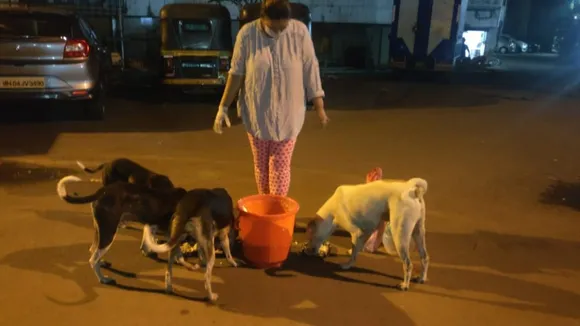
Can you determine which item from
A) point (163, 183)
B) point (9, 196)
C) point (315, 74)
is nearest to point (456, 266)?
point (315, 74)

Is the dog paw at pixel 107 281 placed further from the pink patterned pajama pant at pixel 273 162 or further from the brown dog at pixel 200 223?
the pink patterned pajama pant at pixel 273 162

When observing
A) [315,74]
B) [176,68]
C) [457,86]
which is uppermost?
[315,74]

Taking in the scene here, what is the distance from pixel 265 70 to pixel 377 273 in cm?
178

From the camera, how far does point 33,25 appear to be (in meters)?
8.20

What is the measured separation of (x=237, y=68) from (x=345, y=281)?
1.85 metres

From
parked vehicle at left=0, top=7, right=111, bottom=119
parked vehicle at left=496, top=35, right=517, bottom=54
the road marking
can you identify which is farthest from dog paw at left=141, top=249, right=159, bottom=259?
parked vehicle at left=496, top=35, right=517, bottom=54

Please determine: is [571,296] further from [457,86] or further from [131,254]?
[457,86]

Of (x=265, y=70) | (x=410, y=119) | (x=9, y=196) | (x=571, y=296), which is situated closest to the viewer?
(x=571, y=296)

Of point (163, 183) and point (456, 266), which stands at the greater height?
point (163, 183)

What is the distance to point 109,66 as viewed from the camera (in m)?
10.7

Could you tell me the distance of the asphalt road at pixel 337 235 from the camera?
3705mm

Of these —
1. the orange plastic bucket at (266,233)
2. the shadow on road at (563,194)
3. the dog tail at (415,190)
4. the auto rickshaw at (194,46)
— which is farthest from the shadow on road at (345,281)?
the auto rickshaw at (194,46)

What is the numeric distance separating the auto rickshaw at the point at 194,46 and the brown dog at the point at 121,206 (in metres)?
7.76

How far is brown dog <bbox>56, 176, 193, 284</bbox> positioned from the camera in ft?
12.1
